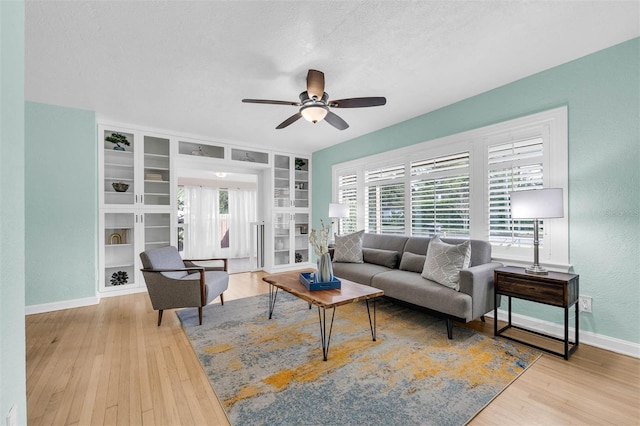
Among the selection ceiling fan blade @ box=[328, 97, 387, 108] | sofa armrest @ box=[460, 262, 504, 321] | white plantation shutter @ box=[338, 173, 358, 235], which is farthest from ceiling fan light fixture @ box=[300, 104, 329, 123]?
white plantation shutter @ box=[338, 173, 358, 235]

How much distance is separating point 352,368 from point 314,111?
226 centimetres

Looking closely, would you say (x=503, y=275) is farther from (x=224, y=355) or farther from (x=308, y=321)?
(x=224, y=355)

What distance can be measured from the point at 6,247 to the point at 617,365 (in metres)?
3.88

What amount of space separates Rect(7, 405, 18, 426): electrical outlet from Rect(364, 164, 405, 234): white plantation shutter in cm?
411

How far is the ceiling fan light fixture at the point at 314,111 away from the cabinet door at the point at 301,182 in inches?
138

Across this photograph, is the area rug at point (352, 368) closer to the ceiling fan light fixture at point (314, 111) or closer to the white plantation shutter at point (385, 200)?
the white plantation shutter at point (385, 200)

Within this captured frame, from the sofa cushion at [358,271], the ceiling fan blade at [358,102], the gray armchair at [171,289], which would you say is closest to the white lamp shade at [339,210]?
the sofa cushion at [358,271]

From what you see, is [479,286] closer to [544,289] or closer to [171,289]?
[544,289]

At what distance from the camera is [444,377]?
82.4 inches

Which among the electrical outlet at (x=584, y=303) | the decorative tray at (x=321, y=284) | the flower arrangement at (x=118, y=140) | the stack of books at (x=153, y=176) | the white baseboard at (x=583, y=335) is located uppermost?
the flower arrangement at (x=118, y=140)

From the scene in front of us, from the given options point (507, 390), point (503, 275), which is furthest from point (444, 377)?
point (503, 275)

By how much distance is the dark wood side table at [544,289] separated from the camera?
2.33 metres

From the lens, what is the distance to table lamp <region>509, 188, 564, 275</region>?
7.98ft

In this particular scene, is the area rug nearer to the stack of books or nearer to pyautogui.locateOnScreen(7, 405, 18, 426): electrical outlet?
pyautogui.locateOnScreen(7, 405, 18, 426): electrical outlet
